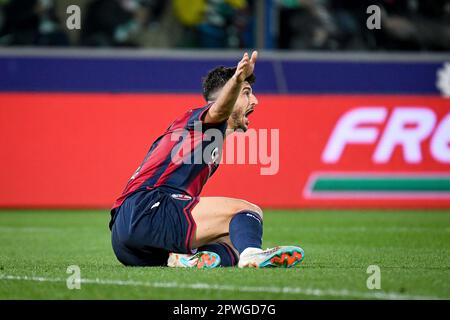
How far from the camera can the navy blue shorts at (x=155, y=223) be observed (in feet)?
22.6

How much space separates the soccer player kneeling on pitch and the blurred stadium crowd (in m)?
9.61

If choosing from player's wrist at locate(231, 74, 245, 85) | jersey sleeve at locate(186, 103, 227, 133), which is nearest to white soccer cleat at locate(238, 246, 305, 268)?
jersey sleeve at locate(186, 103, 227, 133)

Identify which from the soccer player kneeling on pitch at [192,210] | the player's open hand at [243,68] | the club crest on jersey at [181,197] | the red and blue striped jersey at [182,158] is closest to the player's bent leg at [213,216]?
the soccer player kneeling on pitch at [192,210]

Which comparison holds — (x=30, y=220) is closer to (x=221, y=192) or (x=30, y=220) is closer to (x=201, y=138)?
(x=221, y=192)

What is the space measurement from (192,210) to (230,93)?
0.88 metres

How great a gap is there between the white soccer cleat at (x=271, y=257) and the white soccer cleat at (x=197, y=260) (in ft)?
0.85

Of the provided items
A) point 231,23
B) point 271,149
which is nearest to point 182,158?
point 271,149

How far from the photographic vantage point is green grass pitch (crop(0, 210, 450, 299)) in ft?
18.9

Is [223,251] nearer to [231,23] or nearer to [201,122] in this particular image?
[201,122]

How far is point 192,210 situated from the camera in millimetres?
6914

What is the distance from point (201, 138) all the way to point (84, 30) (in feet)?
32.7

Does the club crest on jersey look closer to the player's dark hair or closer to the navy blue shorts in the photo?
the navy blue shorts

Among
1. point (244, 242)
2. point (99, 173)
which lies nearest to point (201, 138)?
point (244, 242)

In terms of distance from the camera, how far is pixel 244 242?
22.2 ft
